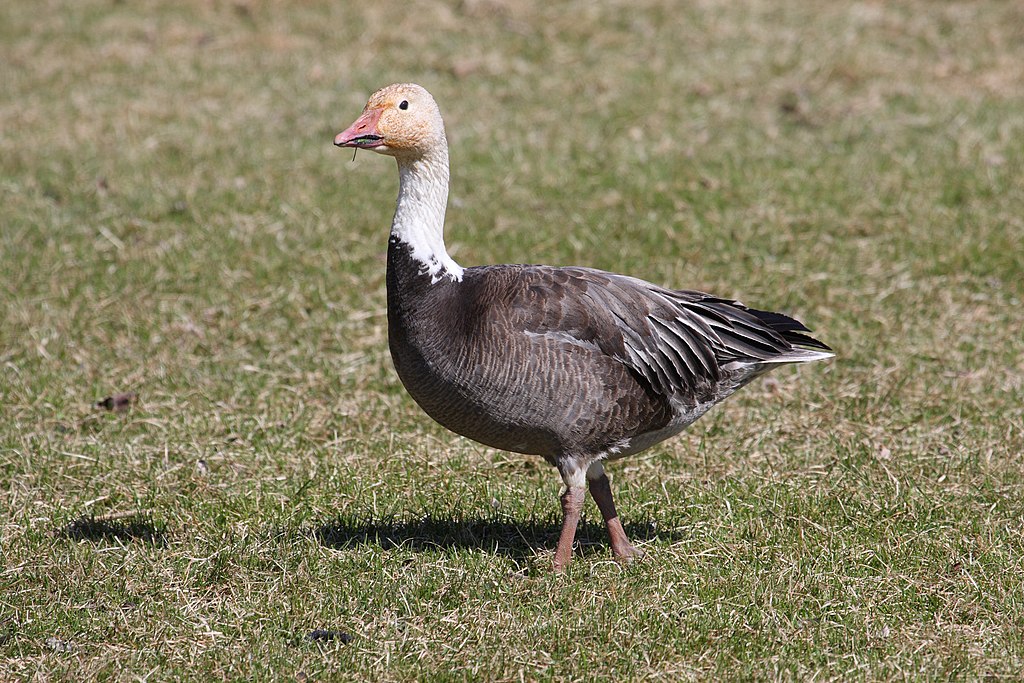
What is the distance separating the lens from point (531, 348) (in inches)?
193

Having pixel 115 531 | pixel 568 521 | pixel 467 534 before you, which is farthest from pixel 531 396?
pixel 115 531

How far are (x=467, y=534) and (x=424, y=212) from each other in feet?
5.01

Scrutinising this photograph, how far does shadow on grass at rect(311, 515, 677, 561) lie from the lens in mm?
5426

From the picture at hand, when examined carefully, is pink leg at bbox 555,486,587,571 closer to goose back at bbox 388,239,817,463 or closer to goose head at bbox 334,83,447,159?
→ goose back at bbox 388,239,817,463

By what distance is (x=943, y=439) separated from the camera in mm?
6293

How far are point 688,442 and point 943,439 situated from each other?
1327 mm

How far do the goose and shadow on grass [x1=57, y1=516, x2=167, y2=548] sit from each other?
57.9 inches

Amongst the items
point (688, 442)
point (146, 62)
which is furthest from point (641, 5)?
point (688, 442)

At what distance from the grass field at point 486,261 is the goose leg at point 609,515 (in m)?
0.16

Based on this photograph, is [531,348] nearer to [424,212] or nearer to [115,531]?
[424,212]

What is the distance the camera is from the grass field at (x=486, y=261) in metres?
4.75

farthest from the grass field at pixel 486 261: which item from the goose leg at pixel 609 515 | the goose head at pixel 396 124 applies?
the goose head at pixel 396 124

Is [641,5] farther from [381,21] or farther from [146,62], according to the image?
[146,62]

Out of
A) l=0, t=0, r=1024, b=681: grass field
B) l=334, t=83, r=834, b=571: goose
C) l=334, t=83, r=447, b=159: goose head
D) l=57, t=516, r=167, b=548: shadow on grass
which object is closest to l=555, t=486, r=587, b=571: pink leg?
l=334, t=83, r=834, b=571: goose
